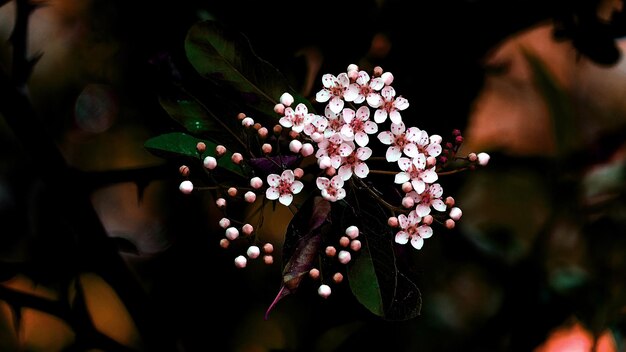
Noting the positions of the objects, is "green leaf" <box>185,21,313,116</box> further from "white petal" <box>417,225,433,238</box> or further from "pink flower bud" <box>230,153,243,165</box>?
"white petal" <box>417,225,433,238</box>

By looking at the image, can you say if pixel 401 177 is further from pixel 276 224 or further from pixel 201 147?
pixel 276 224

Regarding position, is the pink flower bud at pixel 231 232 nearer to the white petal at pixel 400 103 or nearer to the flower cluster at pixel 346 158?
the flower cluster at pixel 346 158

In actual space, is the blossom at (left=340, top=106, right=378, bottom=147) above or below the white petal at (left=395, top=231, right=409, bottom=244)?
above

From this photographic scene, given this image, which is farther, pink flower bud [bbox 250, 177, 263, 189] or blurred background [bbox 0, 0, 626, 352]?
blurred background [bbox 0, 0, 626, 352]

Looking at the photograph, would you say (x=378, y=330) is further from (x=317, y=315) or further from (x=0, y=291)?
(x=0, y=291)

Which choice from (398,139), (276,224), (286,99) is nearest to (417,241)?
(398,139)

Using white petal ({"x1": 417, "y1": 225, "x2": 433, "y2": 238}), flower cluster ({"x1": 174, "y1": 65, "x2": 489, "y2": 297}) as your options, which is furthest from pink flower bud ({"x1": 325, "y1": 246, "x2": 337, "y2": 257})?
white petal ({"x1": 417, "y1": 225, "x2": 433, "y2": 238})

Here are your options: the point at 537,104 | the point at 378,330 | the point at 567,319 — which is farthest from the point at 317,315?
the point at 537,104
